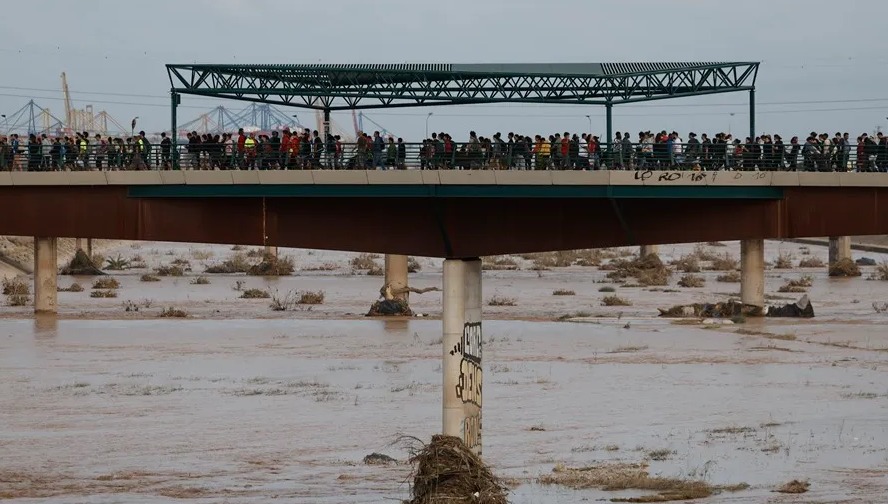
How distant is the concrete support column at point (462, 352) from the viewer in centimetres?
3019

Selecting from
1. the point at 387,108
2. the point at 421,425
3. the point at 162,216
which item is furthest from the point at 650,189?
the point at 387,108

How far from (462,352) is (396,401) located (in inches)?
326

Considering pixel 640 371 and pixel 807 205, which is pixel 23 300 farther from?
pixel 807 205

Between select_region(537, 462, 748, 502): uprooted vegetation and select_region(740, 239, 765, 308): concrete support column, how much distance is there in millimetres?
31367

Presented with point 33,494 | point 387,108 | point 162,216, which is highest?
point 387,108

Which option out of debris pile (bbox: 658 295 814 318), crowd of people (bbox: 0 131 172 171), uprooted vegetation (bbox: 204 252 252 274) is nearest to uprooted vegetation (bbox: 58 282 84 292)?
uprooted vegetation (bbox: 204 252 252 274)

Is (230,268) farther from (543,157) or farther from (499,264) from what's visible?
(543,157)

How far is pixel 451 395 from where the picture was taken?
30.2 meters

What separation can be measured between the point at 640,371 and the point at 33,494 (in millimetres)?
21538

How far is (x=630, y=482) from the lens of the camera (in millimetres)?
27781

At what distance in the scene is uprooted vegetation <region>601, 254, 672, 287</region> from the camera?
Answer: 84.5m

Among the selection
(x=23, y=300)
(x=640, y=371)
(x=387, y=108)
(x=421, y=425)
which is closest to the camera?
(x=421, y=425)

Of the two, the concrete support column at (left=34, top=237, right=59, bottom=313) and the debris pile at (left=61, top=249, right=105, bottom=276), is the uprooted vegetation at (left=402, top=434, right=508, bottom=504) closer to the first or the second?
the concrete support column at (left=34, top=237, right=59, bottom=313)

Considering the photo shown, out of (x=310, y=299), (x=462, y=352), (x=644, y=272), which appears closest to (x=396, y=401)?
(x=462, y=352)
